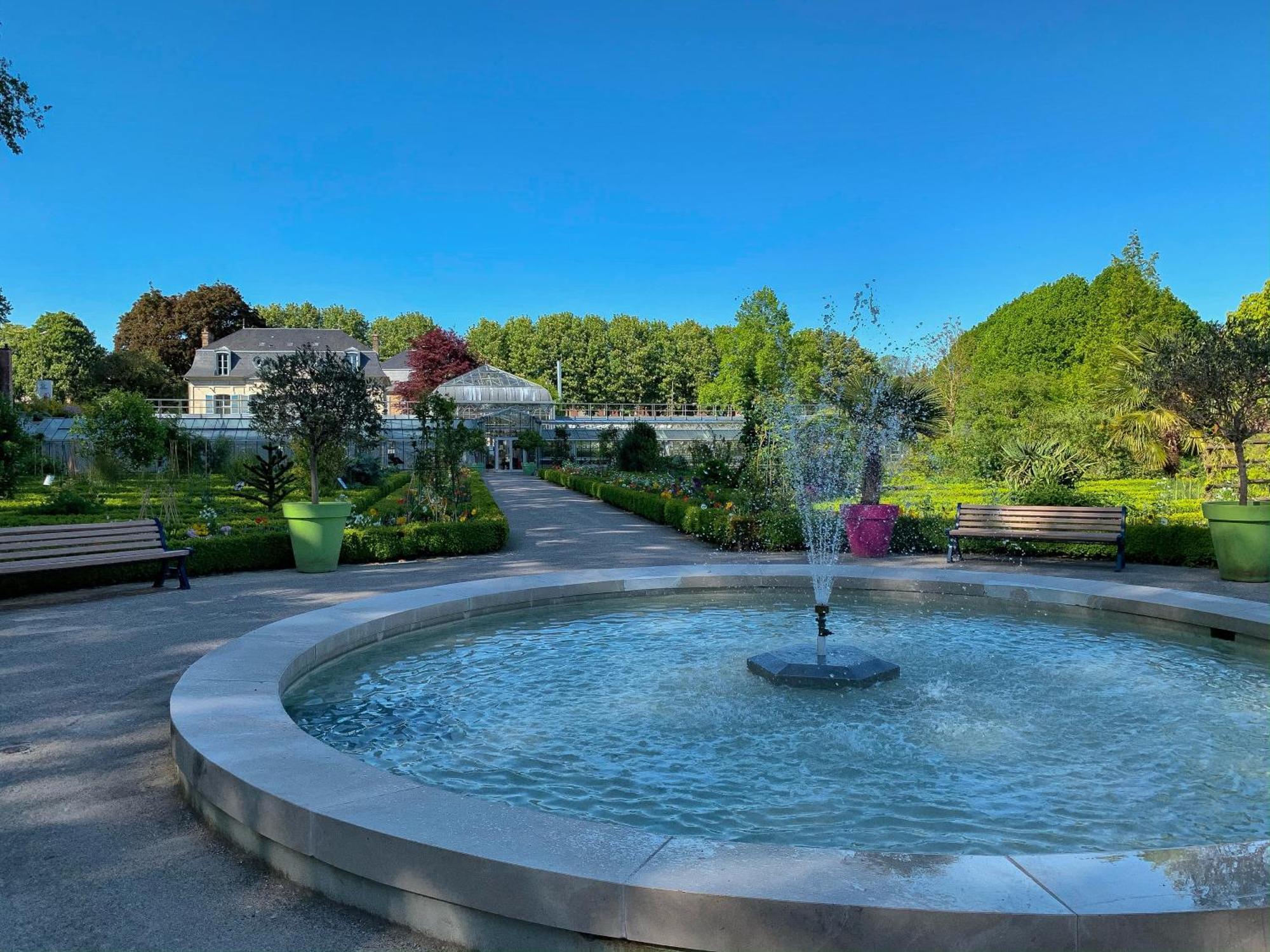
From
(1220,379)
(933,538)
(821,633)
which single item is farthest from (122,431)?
(1220,379)

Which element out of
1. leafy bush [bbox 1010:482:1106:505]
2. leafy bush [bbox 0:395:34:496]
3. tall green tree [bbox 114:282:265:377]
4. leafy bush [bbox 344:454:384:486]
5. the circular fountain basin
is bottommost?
the circular fountain basin

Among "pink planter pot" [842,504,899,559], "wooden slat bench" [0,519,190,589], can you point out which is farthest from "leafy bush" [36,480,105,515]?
"pink planter pot" [842,504,899,559]

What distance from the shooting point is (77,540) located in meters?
8.38

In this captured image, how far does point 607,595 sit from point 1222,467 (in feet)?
55.7

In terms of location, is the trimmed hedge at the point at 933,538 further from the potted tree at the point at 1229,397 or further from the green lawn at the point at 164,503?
the green lawn at the point at 164,503

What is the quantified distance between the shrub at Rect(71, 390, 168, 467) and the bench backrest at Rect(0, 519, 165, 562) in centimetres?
1715

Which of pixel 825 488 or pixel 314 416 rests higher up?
pixel 314 416

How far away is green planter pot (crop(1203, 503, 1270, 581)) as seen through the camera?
30.1 feet

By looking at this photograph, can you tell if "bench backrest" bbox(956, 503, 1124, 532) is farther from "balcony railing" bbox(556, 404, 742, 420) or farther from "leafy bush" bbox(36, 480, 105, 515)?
"balcony railing" bbox(556, 404, 742, 420)

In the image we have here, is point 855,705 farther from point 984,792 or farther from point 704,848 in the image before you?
point 704,848

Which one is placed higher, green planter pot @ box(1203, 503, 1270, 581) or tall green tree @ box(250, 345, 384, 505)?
tall green tree @ box(250, 345, 384, 505)

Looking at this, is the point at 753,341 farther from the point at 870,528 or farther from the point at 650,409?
the point at 870,528

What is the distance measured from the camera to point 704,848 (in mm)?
2717

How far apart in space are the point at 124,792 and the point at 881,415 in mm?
13232
